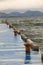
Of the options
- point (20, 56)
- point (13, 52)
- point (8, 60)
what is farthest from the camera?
point (13, 52)

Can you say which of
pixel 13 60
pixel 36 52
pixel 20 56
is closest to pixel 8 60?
pixel 13 60

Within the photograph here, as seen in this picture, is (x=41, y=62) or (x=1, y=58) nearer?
(x=41, y=62)

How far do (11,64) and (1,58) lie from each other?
854 millimetres

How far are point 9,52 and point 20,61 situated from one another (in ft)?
4.52

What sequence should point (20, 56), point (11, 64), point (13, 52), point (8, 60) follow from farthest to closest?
point (13, 52) < point (20, 56) < point (8, 60) < point (11, 64)

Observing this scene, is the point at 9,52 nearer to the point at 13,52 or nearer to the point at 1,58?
the point at 13,52

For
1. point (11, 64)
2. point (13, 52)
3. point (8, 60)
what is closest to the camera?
point (11, 64)

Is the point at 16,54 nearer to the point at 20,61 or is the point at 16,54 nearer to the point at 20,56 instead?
the point at 20,56

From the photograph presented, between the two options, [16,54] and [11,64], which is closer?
[11,64]

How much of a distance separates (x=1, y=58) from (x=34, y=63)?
1.19 metres

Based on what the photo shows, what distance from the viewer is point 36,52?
8.60m

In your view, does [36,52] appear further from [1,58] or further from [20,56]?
[1,58]

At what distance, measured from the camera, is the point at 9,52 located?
343 inches

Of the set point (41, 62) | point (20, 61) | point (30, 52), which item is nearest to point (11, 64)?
point (20, 61)
